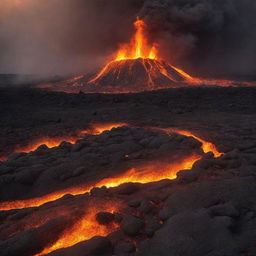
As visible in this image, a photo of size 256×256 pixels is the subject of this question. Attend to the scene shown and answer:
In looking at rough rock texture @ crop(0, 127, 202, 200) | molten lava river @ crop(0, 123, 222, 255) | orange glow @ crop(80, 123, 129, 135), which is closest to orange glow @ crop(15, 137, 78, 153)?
orange glow @ crop(80, 123, 129, 135)

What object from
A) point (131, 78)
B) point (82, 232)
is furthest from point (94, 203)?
point (131, 78)

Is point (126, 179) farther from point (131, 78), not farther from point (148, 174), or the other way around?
point (131, 78)

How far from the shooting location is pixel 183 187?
3.49 meters

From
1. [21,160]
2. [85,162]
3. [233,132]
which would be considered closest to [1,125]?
[21,160]

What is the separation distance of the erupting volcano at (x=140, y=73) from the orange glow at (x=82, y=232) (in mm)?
20581

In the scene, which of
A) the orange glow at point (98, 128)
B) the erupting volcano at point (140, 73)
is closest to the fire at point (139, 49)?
the erupting volcano at point (140, 73)

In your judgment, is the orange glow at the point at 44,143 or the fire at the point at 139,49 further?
the fire at the point at 139,49

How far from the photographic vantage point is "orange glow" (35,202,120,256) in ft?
8.67

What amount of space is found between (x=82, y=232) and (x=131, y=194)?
92 centimetres

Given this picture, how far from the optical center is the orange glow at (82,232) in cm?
264

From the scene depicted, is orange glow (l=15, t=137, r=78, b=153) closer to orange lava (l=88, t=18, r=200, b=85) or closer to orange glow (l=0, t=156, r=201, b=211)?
orange glow (l=0, t=156, r=201, b=211)

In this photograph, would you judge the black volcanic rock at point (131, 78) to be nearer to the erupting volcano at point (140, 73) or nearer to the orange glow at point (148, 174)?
the erupting volcano at point (140, 73)

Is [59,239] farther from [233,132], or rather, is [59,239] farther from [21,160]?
[233,132]

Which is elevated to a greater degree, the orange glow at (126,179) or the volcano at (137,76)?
the volcano at (137,76)
